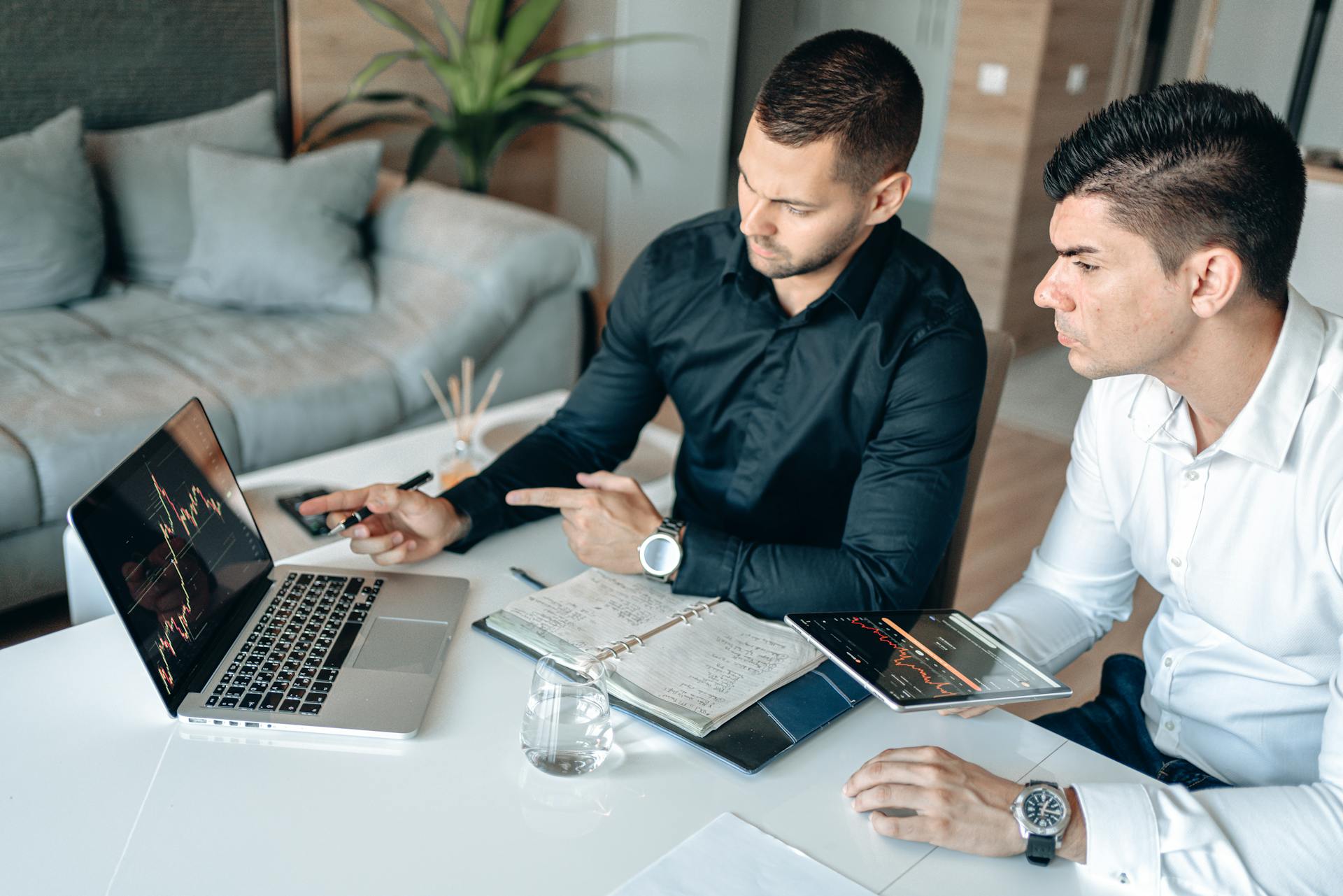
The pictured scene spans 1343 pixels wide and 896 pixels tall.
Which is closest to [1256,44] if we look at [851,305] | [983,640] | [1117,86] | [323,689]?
[1117,86]

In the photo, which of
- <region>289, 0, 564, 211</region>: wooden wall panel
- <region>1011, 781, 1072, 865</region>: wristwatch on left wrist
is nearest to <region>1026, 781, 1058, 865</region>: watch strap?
<region>1011, 781, 1072, 865</region>: wristwatch on left wrist

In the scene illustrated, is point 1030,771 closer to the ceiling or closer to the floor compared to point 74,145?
closer to the floor

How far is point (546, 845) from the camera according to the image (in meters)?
0.87

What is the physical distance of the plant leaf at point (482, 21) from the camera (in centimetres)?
336

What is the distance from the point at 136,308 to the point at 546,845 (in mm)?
2365

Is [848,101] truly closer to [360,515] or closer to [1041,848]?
[360,515]

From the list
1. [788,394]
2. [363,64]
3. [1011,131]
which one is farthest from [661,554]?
[1011,131]

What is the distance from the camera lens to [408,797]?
906 millimetres

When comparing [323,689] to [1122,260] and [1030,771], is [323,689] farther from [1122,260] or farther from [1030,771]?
[1122,260]

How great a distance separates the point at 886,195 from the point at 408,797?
909 mm

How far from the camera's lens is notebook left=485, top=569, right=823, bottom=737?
1038 millimetres

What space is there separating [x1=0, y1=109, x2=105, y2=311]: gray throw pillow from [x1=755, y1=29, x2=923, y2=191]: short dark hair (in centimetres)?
200

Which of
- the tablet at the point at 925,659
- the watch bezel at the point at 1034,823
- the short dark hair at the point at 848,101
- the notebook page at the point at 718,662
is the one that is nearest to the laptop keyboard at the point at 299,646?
the notebook page at the point at 718,662

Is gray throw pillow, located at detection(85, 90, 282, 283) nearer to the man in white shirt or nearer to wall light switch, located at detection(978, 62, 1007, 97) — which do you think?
the man in white shirt
